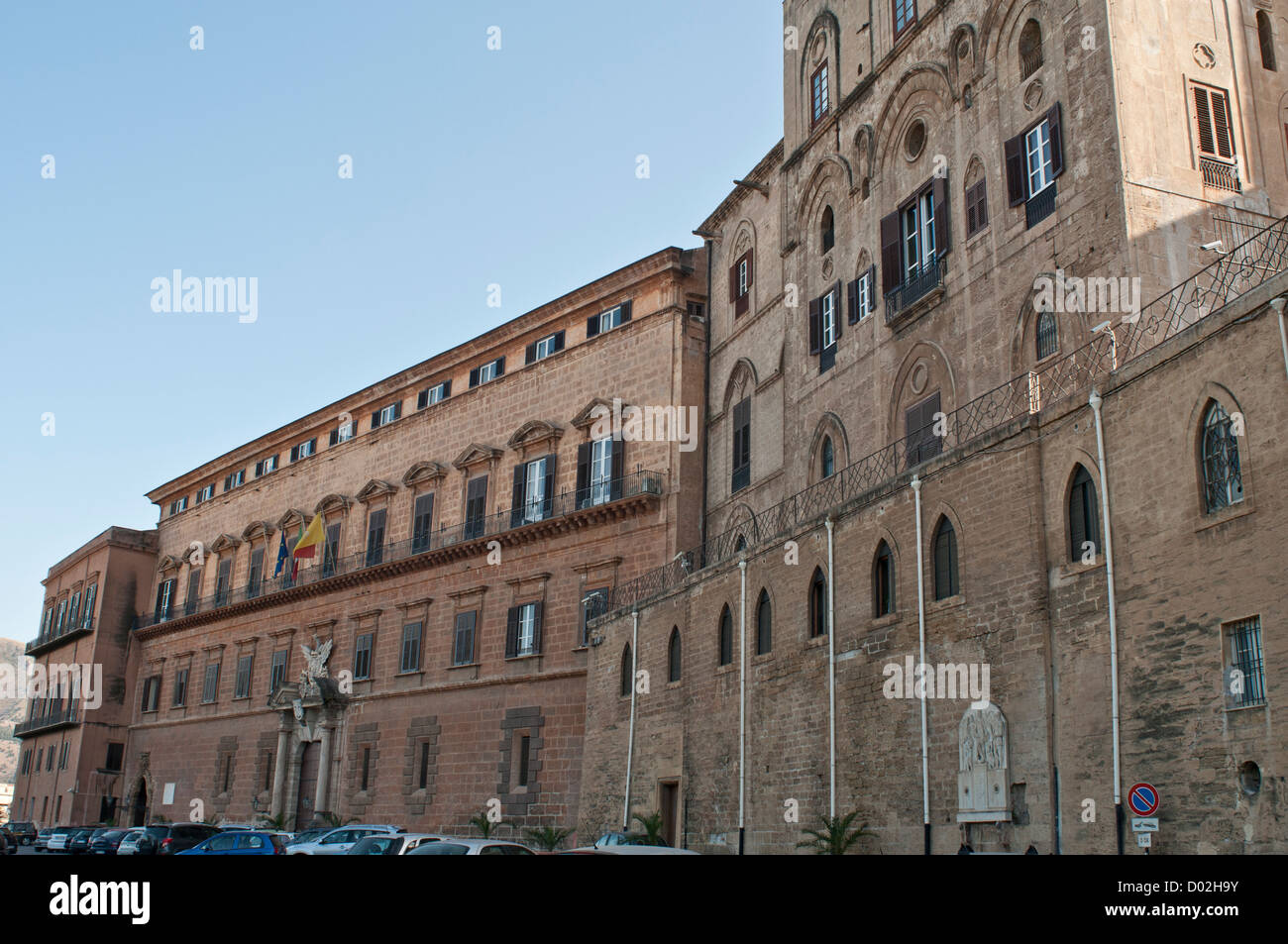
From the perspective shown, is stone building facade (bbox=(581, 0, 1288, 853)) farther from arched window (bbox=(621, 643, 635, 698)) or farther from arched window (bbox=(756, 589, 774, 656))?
arched window (bbox=(621, 643, 635, 698))

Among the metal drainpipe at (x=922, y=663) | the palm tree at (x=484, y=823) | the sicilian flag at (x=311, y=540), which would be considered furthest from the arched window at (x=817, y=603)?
the sicilian flag at (x=311, y=540)

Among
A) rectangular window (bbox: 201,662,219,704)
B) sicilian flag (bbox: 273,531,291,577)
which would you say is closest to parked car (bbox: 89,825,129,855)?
sicilian flag (bbox: 273,531,291,577)

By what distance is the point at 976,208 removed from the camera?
23859 mm

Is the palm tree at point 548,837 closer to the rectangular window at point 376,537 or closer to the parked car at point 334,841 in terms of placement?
the parked car at point 334,841

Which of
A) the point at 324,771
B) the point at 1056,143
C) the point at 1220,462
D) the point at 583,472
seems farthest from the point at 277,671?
the point at 1220,462

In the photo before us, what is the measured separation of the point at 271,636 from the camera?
5019 centimetres

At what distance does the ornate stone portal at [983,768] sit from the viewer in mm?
16594

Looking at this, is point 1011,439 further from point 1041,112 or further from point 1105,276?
point 1041,112

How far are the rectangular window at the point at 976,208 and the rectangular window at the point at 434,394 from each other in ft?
80.0

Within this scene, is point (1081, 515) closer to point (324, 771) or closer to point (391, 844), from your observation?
point (391, 844)

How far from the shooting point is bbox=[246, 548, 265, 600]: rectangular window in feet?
172

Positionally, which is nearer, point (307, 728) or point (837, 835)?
point (837, 835)

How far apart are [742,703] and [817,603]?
291 centimetres
